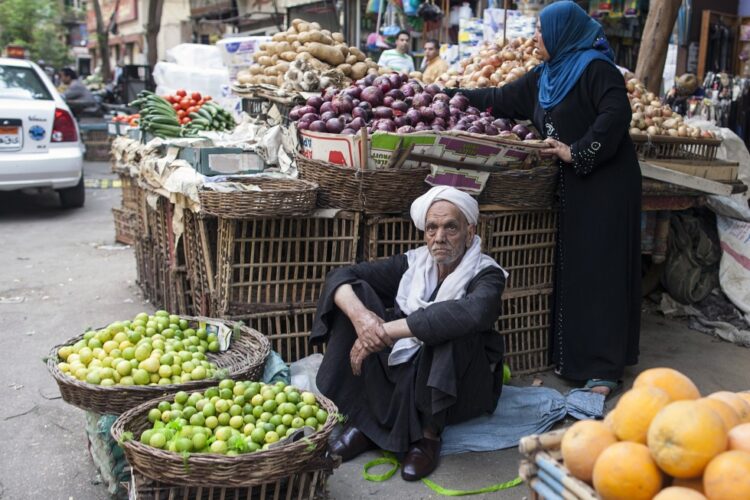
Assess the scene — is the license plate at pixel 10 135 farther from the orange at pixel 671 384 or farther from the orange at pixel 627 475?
the orange at pixel 627 475

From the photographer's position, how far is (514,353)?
4023mm

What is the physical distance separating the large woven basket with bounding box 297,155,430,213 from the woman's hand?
626 millimetres

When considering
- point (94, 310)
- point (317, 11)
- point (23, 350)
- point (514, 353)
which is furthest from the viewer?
point (317, 11)

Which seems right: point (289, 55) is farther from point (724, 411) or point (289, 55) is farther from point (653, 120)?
point (724, 411)

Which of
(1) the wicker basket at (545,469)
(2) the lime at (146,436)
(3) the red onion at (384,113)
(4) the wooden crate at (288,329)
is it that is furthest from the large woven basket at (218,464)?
(3) the red onion at (384,113)

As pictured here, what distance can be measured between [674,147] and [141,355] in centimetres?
373

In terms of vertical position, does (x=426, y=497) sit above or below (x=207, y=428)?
below

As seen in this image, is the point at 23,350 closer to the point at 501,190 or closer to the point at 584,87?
the point at 501,190

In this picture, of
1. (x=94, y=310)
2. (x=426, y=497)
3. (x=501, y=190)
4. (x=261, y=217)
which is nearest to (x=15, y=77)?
(x=94, y=310)

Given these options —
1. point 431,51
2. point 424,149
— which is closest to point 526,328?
point 424,149

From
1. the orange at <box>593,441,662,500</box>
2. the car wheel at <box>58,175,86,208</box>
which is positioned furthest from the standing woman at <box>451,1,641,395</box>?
the car wheel at <box>58,175,86,208</box>

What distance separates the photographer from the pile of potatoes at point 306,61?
4.84 m

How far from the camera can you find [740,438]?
1.52 m

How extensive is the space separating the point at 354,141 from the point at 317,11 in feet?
39.9
